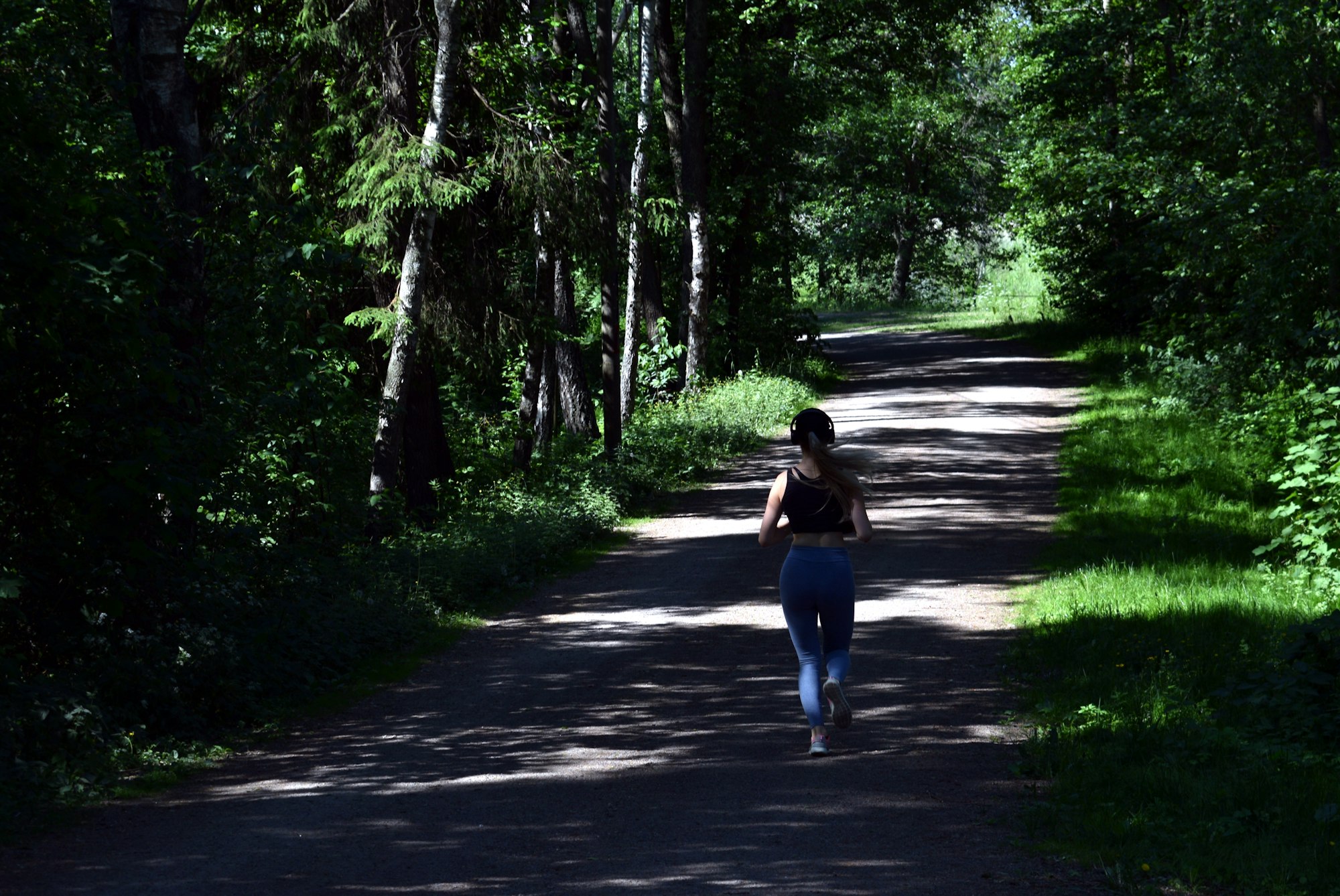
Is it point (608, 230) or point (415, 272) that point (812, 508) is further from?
point (608, 230)

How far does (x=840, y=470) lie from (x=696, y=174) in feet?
67.5

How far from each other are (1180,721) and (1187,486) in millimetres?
9872

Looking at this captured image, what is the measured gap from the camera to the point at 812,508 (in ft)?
25.2

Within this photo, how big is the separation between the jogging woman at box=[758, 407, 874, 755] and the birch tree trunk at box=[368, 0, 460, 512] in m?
8.34

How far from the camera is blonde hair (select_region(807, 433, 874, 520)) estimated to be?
7.59 metres

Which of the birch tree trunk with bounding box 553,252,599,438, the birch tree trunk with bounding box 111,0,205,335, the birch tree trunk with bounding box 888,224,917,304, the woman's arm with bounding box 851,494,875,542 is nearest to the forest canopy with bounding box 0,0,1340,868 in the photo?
the birch tree trunk with bounding box 111,0,205,335

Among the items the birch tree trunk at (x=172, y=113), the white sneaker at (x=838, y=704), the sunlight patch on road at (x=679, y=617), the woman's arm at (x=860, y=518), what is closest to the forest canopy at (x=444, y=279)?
the birch tree trunk at (x=172, y=113)

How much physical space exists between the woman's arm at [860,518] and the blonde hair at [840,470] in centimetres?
2

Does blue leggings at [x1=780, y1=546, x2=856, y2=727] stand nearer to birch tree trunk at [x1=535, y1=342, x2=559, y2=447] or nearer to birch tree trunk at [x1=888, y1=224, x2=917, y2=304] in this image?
birch tree trunk at [x1=535, y1=342, x2=559, y2=447]

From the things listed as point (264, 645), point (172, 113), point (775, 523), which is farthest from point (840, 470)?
point (172, 113)

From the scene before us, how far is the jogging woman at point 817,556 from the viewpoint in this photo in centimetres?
762

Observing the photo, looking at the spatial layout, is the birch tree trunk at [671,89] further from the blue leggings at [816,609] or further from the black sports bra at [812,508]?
the blue leggings at [816,609]

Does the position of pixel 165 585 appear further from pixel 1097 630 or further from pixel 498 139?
pixel 498 139

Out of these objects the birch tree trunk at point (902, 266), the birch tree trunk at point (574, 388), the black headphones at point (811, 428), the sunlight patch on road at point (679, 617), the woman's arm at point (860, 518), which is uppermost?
the birch tree trunk at point (902, 266)
